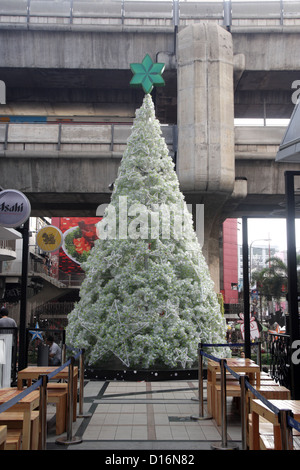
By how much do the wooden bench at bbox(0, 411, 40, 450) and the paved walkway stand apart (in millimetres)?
676

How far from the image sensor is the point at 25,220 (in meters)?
8.68

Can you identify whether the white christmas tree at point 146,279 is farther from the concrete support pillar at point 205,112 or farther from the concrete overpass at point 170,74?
the concrete overpass at point 170,74

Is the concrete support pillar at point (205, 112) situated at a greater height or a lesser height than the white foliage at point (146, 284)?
greater

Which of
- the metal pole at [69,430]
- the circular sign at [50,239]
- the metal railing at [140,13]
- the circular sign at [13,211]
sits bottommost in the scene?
the metal pole at [69,430]

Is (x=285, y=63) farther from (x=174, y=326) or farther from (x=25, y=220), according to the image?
(x=25, y=220)

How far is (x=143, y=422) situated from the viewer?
6.97m

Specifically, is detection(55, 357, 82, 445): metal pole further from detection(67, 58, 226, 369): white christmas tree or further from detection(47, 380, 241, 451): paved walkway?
detection(67, 58, 226, 369): white christmas tree

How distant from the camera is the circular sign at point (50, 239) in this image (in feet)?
63.3

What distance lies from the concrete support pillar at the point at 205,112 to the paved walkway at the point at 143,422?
8.08 m

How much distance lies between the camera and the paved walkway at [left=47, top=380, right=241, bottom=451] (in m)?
5.85

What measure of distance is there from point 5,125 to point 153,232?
358 inches

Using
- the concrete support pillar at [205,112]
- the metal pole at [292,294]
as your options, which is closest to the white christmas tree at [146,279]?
the metal pole at [292,294]

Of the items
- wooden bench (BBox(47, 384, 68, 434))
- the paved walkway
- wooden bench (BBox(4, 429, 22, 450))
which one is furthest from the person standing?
wooden bench (BBox(4, 429, 22, 450))

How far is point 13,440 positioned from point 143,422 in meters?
2.86
